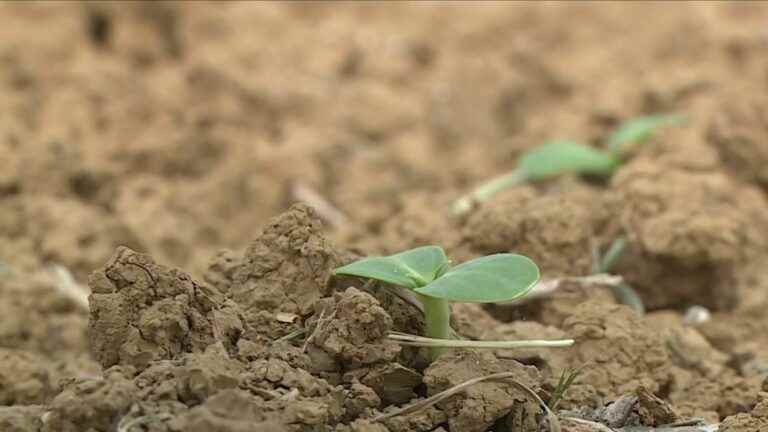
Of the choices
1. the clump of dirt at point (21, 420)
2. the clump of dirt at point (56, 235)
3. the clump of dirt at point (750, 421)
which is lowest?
the clump of dirt at point (750, 421)

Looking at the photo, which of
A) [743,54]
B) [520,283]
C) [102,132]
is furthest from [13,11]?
[520,283]

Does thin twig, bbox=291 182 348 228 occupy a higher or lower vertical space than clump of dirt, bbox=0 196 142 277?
lower

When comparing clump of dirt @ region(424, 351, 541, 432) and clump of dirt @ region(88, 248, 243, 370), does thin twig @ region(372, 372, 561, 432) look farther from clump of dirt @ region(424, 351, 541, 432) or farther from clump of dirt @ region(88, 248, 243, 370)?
clump of dirt @ region(88, 248, 243, 370)

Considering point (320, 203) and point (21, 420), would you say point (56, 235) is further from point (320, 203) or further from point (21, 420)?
point (21, 420)

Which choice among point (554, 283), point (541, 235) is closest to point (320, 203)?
point (541, 235)

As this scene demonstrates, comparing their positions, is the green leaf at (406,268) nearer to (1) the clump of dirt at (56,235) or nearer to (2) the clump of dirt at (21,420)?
(2) the clump of dirt at (21,420)

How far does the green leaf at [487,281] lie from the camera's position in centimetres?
163

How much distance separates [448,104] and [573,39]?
2.20ft

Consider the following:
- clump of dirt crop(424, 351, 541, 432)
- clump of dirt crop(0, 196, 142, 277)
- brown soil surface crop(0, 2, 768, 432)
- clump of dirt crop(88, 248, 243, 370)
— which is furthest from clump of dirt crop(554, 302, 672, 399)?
clump of dirt crop(0, 196, 142, 277)

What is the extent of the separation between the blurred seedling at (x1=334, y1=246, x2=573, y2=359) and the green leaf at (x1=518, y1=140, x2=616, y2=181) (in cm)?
160

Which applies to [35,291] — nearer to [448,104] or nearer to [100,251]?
[100,251]

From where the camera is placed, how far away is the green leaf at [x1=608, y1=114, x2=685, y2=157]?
3395 mm

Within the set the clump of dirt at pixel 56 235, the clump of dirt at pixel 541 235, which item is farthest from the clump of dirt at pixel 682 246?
the clump of dirt at pixel 56 235

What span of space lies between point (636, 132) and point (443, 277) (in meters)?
1.86
